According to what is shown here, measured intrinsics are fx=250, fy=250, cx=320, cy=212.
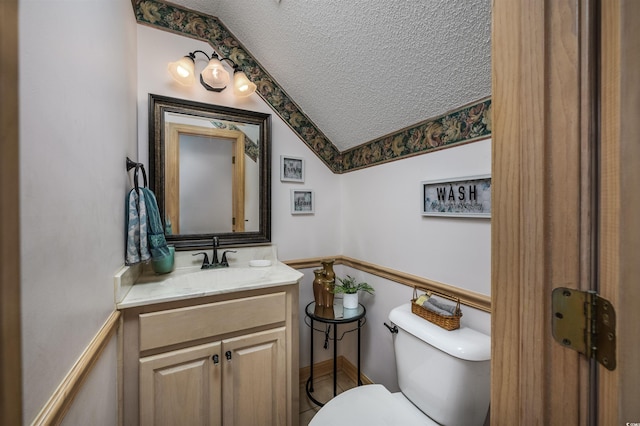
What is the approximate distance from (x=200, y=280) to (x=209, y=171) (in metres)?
0.65

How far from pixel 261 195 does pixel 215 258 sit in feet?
1.61

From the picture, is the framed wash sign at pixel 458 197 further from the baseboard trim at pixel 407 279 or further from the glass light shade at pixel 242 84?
the glass light shade at pixel 242 84

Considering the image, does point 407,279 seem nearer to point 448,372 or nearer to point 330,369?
point 448,372

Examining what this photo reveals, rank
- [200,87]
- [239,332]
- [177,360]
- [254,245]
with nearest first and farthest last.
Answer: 1. [177,360]
2. [239,332]
3. [200,87]
4. [254,245]

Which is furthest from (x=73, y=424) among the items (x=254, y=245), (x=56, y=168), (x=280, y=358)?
(x=254, y=245)

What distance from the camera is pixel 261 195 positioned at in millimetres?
1679

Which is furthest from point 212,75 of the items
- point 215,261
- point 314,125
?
point 215,261

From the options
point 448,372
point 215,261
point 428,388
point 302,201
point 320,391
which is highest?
point 302,201

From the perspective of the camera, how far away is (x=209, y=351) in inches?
43.9

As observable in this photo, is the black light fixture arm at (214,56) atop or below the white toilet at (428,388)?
atop

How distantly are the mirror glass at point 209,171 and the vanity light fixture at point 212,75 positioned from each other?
117mm

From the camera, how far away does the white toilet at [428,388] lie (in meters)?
0.91

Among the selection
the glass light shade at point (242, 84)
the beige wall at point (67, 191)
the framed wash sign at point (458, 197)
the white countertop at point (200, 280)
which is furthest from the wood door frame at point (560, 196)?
the glass light shade at point (242, 84)

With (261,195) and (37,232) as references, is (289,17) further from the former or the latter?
(37,232)
